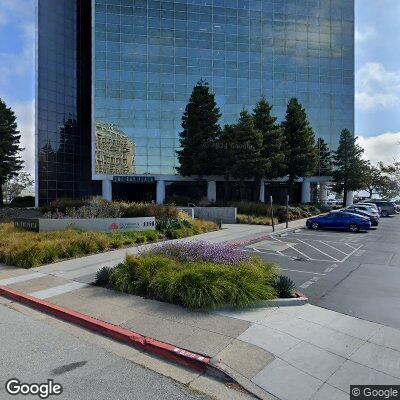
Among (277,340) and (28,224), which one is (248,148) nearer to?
(28,224)

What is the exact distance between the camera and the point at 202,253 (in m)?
10.1

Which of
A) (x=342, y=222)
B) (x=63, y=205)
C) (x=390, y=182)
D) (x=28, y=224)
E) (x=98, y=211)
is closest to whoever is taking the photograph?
(x=28, y=224)

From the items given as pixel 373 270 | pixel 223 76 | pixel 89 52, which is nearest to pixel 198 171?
pixel 223 76

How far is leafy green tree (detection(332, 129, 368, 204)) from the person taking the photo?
→ 2000 inches

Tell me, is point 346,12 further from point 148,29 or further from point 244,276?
point 244,276

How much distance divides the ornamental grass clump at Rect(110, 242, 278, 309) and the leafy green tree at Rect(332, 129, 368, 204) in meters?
45.0

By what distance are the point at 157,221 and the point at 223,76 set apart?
1461 inches

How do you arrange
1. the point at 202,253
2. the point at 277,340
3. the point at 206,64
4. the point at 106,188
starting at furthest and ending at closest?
the point at 206,64 → the point at 106,188 → the point at 202,253 → the point at 277,340

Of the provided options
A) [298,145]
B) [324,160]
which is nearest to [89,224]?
[298,145]

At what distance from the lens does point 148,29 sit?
51.7 m

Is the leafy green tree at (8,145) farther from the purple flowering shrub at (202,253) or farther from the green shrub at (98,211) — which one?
the purple flowering shrub at (202,253)

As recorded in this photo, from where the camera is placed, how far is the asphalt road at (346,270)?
815 centimetres

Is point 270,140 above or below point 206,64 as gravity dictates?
below

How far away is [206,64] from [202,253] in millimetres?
46679
